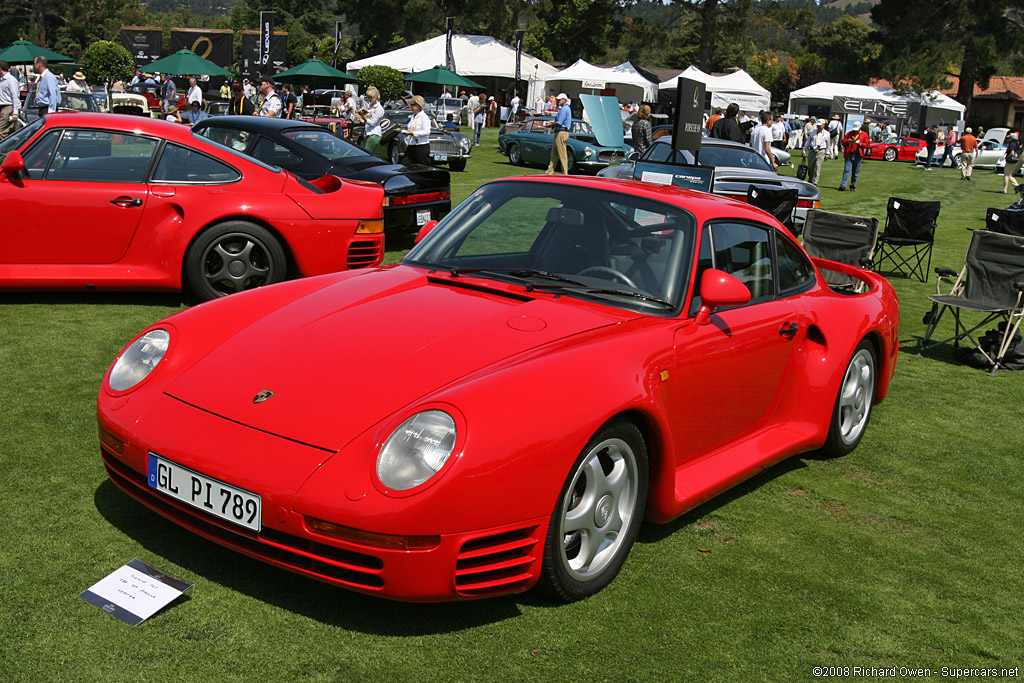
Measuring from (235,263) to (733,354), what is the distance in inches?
177

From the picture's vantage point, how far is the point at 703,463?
13.4ft

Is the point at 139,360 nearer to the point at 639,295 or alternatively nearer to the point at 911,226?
the point at 639,295

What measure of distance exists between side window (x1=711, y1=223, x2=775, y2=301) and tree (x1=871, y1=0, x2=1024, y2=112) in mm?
54442

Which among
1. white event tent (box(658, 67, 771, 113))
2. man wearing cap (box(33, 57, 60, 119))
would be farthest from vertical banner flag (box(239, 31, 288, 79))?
man wearing cap (box(33, 57, 60, 119))

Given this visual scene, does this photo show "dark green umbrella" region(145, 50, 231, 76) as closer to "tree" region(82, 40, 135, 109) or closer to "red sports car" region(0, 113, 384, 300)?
"tree" region(82, 40, 135, 109)

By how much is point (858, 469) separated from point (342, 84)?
44.0 m

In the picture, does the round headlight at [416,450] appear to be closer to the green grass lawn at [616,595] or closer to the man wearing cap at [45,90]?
the green grass lawn at [616,595]

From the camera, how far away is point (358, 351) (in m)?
3.46

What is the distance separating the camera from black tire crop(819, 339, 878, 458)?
5.13 m

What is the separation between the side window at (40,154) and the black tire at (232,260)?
1.18 meters

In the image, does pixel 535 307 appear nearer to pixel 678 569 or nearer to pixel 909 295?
pixel 678 569

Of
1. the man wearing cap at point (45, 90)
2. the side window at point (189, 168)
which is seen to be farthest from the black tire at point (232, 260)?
the man wearing cap at point (45, 90)

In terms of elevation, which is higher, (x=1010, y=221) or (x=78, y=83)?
(x=78, y=83)
